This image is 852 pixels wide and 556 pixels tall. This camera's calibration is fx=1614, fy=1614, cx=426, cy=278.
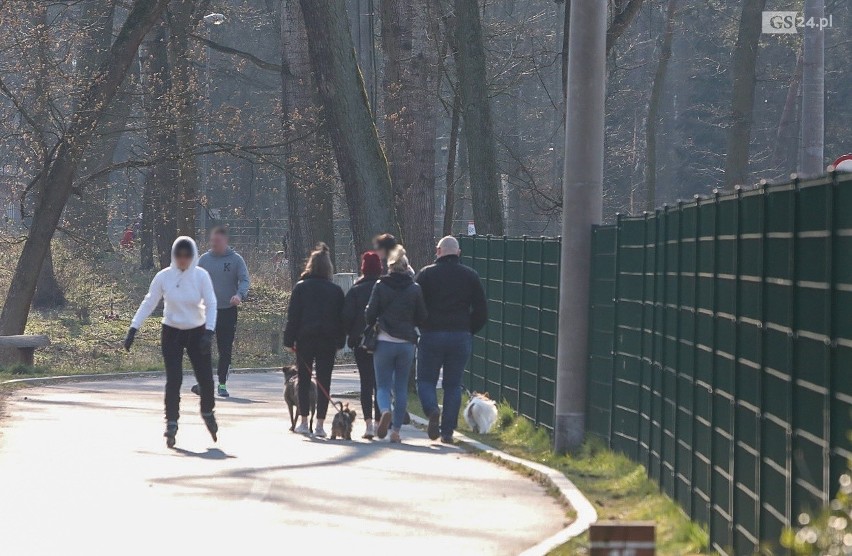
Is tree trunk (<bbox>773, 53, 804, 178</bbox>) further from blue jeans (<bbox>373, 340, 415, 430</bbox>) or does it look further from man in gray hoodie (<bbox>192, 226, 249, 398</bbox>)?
blue jeans (<bbox>373, 340, 415, 430</bbox>)

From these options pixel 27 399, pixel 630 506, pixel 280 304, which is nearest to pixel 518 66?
pixel 280 304

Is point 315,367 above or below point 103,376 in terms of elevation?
above

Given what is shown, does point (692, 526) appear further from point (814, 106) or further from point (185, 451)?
point (814, 106)

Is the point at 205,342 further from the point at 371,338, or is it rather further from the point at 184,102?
the point at 184,102

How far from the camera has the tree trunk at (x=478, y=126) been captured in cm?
2719

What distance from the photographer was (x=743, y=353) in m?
7.99

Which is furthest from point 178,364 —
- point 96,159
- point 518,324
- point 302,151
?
point 96,159

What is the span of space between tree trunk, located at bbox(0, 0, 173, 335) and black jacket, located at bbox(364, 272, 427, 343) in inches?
426

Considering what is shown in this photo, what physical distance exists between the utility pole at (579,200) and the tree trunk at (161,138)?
12429mm

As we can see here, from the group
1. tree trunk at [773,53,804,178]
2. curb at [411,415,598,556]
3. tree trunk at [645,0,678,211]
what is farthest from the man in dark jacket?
tree trunk at [773,53,804,178]

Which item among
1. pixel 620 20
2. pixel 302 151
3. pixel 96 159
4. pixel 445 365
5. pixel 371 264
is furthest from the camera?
pixel 96 159

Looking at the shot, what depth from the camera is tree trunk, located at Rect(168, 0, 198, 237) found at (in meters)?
26.4

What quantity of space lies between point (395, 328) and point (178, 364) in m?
1.95

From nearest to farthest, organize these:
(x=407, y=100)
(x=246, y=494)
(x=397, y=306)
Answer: (x=246, y=494) < (x=397, y=306) < (x=407, y=100)
